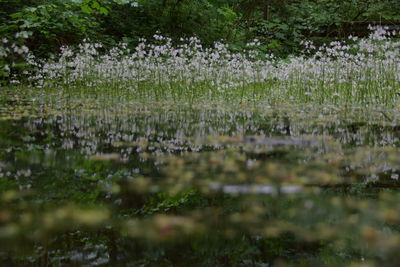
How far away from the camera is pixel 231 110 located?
17.9ft

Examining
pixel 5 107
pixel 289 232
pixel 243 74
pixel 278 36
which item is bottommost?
pixel 289 232

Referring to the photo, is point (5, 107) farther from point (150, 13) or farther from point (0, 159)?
point (150, 13)

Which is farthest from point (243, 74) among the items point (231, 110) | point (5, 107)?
point (5, 107)

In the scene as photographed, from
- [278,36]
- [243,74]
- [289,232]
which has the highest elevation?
[278,36]

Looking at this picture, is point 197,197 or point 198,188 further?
point 198,188

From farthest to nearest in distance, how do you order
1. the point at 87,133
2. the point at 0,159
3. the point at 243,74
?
1. the point at 243,74
2. the point at 87,133
3. the point at 0,159

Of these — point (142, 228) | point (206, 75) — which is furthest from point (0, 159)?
point (206, 75)

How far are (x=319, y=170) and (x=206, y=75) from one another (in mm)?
5535

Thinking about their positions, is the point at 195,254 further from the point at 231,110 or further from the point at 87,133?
the point at 231,110

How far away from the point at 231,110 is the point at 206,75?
7.30ft

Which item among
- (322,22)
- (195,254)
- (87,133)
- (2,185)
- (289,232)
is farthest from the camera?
(322,22)

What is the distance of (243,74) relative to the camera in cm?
731

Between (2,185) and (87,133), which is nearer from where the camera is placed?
(2,185)

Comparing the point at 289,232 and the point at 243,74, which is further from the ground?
the point at 243,74
